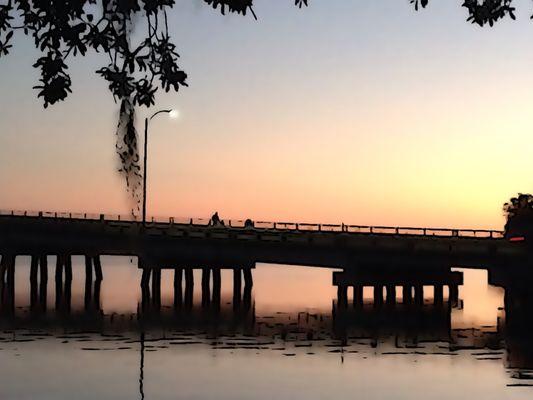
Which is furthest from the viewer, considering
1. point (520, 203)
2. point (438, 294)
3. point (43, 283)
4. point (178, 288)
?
point (520, 203)

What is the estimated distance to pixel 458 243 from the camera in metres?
71.1

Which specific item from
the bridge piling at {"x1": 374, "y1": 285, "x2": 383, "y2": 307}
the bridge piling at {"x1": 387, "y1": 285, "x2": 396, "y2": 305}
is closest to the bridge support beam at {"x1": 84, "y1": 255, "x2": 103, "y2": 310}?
the bridge piling at {"x1": 374, "y1": 285, "x2": 383, "y2": 307}

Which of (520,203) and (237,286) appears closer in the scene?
(237,286)

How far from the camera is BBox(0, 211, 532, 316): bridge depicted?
71.9 metres

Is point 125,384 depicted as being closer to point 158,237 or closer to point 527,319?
point 527,319

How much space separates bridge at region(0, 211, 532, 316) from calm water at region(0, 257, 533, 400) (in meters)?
3.36

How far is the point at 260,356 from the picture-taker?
2007 inches

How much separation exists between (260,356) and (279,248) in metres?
28.6

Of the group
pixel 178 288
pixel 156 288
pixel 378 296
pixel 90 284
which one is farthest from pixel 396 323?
pixel 90 284

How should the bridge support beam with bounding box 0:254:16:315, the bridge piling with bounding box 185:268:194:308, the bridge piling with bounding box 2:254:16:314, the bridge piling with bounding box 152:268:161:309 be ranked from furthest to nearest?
the bridge piling with bounding box 2:254:16:314 < the bridge support beam with bounding box 0:254:16:315 < the bridge piling with bounding box 185:268:194:308 < the bridge piling with bounding box 152:268:161:309

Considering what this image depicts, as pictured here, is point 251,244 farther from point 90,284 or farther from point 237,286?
point 90,284

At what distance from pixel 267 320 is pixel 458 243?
1441 cm

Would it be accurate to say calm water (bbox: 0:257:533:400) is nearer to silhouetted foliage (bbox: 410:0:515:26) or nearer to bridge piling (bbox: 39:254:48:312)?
bridge piling (bbox: 39:254:48:312)

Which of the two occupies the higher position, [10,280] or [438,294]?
[10,280]
